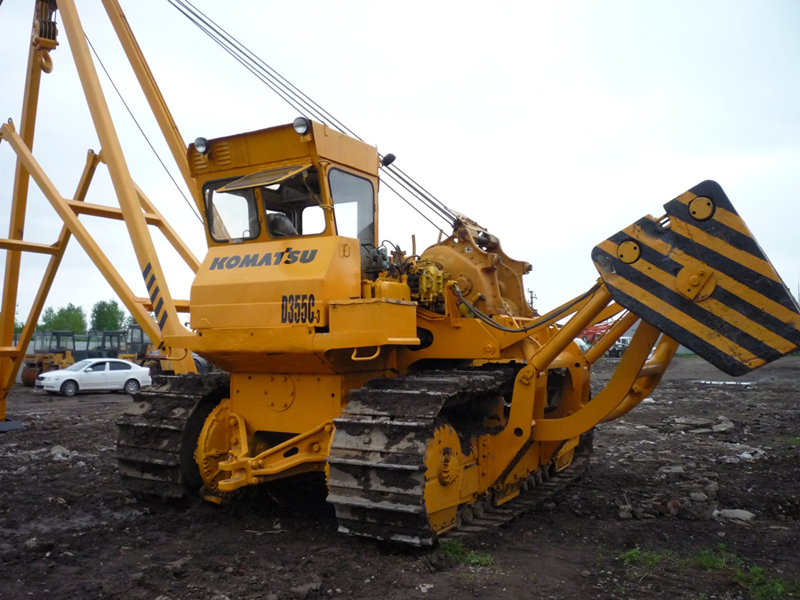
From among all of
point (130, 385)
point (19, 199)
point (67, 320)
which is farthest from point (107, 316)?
point (19, 199)

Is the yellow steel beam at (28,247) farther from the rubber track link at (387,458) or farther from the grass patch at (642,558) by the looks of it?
the grass patch at (642,558)

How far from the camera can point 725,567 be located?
5.24 metres

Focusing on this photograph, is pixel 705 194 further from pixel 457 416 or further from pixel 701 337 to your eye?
pixel 457 416

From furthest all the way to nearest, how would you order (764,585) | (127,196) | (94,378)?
(94,378) → (127,196) → (764,585)

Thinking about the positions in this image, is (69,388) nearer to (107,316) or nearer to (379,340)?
(379,340)

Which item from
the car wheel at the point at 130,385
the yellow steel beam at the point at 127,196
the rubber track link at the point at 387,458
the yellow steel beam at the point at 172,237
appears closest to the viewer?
the rubber track link at the point at 387,458

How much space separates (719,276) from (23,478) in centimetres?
826

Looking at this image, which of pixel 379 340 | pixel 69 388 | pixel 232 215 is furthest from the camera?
pixel 69 388

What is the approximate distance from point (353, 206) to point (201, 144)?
1624 millimetres

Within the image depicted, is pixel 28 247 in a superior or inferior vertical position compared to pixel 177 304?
superior

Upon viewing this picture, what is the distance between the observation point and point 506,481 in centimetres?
709

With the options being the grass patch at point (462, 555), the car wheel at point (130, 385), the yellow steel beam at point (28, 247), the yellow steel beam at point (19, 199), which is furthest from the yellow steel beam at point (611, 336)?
the car wheel at point (130, 385)

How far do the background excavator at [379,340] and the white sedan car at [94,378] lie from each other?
1881 centimetres

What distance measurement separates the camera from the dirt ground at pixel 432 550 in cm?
494
